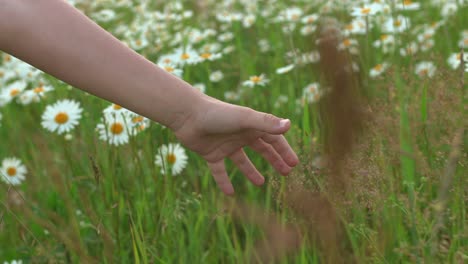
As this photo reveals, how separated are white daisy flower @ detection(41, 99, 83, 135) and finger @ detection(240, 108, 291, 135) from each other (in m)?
0.79

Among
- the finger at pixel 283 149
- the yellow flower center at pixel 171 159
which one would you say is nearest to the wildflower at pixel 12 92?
the yellow flower center at pixel 171 159

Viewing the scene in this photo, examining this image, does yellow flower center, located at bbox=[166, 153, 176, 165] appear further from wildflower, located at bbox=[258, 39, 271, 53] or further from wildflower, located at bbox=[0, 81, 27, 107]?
wildflower, located at bbox=[258, 39, 271, 53]

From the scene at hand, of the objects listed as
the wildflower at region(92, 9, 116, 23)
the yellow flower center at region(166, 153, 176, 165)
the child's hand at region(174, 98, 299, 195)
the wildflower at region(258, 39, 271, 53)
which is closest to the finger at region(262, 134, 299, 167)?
the child's hand at region(174, 98, 299, 195)

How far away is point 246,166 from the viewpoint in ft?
3.16

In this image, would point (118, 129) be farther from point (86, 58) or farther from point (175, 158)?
point (86, 58)

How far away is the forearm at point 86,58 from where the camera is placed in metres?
0.76

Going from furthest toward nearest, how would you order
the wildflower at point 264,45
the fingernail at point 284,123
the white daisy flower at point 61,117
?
the wildflower at point 264,45 → the white daisy flower at point 61,117 → the fingernail at point 284,123

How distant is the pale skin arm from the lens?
76cm

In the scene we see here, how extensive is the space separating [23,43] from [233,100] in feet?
3.35

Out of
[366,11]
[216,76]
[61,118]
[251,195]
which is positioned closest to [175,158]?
[251,195]

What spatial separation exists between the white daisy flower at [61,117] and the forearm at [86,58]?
68cm

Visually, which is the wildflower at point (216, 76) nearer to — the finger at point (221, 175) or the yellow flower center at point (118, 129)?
the yellow flower center at point (118, 129)

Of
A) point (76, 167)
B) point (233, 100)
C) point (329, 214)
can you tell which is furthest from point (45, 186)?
point (329, 214)

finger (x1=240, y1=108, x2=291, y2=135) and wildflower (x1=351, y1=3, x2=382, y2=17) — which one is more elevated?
wildflower (x1=351, y1=3, x2=382, y2=17)
